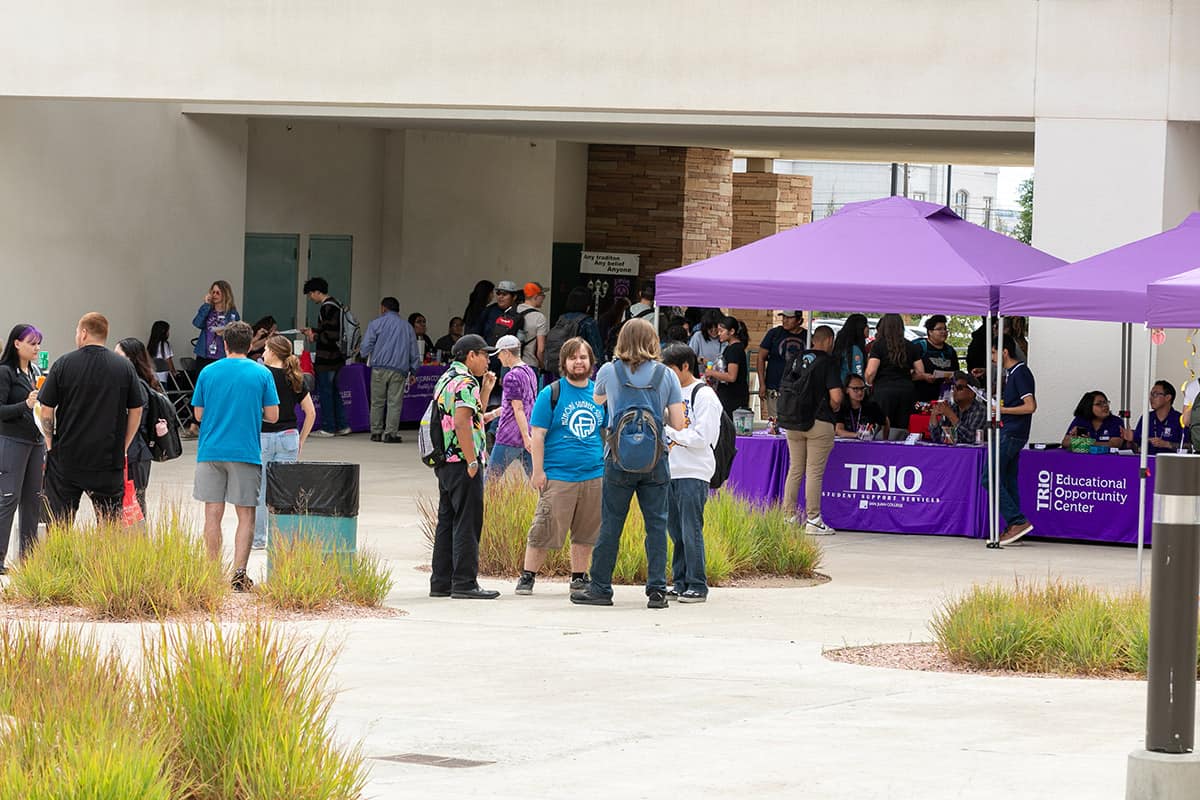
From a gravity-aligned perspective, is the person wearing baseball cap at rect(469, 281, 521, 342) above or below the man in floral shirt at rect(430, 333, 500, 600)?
above

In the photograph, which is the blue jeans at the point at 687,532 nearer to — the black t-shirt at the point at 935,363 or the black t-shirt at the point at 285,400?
the black t-shirt at the point at 285,400

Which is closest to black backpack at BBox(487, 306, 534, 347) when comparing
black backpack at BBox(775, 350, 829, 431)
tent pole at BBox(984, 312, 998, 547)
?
black backpack at BBox(775, 350, 829, 431)

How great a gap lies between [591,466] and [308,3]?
10301 mm

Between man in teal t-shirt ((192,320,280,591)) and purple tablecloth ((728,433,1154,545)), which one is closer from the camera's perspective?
man in teal t-shirt ((192,320,280,591))

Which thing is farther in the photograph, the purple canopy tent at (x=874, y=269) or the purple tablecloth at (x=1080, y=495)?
the purple tablecloth at (x=1080, y=495)

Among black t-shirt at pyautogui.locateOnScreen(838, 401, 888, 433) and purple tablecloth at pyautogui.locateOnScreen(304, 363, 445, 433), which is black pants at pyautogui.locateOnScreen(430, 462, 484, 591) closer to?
black t-shirt at pyautogui.locateOnScreen(838, 401, 888, 433)

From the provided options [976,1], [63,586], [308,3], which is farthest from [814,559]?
[308,3]

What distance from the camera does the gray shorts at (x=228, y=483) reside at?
12383mm

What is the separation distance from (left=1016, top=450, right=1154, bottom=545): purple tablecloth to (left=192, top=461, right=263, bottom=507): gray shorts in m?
7.57

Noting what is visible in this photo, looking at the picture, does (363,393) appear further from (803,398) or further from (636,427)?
(636,427)

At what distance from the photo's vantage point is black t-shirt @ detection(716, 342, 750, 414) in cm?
2098

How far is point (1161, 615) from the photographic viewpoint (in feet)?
20.3

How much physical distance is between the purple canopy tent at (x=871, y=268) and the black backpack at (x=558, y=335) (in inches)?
169

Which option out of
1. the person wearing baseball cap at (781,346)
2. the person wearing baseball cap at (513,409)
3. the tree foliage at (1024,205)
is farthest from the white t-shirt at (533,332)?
the tree foliage at (1024,205)
